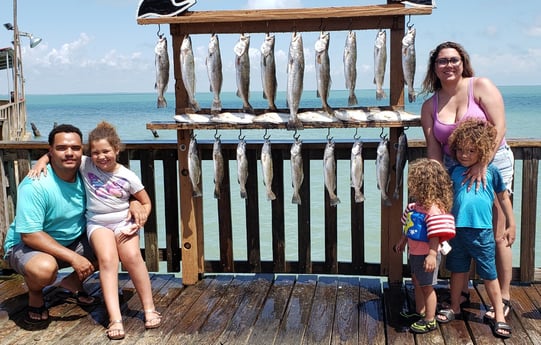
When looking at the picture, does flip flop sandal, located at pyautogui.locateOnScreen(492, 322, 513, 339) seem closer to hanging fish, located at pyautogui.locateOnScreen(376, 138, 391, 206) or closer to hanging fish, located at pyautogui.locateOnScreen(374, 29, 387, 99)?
hanging fish, located at pyautogui.locateOnScreen(376, 138, 391, 206)

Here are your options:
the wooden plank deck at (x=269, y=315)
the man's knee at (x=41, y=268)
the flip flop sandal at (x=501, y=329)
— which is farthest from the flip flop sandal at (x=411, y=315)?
the man's knee at (x=41, y=268)

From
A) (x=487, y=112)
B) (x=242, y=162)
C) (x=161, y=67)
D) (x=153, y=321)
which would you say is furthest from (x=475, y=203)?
(x=161, y=67)

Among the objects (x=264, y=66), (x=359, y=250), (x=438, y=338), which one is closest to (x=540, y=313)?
(x=438, y=338)

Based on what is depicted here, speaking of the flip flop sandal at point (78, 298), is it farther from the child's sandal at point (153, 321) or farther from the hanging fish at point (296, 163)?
the hanging fish at point (296, 163)

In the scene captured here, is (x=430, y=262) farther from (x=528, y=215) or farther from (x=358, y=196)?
(x=528, y=215)

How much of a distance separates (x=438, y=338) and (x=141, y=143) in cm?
266

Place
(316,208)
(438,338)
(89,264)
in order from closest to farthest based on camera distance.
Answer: (438,338) < (89,264) < (316,208)

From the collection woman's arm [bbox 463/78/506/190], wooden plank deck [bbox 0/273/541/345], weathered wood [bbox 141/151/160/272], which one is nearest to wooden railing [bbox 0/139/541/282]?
weathered wood [bbox 141/151/160/272]

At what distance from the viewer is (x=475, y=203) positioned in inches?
127

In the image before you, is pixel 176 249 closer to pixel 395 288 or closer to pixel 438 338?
pixel 395 288

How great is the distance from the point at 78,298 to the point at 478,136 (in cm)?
294

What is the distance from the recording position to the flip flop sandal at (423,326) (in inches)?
131

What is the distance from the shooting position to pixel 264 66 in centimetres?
373

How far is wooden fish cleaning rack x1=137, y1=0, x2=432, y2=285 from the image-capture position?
374 cm
